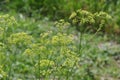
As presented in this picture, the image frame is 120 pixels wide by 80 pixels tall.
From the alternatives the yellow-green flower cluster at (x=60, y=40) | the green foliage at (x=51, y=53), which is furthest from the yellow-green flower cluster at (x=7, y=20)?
the yellow-green flower cluster at (x=60, y=40)

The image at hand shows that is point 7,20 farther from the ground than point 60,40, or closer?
farther from the ground

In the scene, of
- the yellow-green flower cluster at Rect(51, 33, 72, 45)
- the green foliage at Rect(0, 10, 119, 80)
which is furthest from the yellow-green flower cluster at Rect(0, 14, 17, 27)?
→ the yellow-green flower cluster at Rect(51, 33, 72, 45)

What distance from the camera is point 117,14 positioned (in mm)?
6930

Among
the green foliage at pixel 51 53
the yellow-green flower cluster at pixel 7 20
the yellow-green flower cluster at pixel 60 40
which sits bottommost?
the green foliage at pixel 51 53

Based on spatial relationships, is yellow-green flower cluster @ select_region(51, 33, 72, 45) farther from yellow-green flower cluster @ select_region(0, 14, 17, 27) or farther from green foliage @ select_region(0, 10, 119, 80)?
yellow-green flower cluster @ select_region(0, 14, 17, 27)

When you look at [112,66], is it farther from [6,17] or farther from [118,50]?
[6,17]

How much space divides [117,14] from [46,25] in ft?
3.80

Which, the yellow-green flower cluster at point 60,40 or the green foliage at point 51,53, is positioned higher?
the yellow-green flower cluster at point 60,40

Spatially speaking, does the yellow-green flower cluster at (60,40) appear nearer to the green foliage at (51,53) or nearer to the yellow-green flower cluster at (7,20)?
the green foliage at (51,53)

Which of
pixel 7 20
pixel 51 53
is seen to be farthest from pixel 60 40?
pixel 7 20

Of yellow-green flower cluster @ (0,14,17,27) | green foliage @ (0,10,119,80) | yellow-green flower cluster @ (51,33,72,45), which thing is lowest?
green foliage @ (0,10,119,80)

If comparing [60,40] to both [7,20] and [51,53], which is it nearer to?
[51,53]

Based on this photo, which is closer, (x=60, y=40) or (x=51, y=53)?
(x=60, y=40)

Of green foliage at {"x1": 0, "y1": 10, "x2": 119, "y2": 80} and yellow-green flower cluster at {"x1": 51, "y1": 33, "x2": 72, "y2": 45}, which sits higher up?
yellow-green flower cluster at {"x1": 51, "y1": 33, "x2": 72, "y2": 45}
